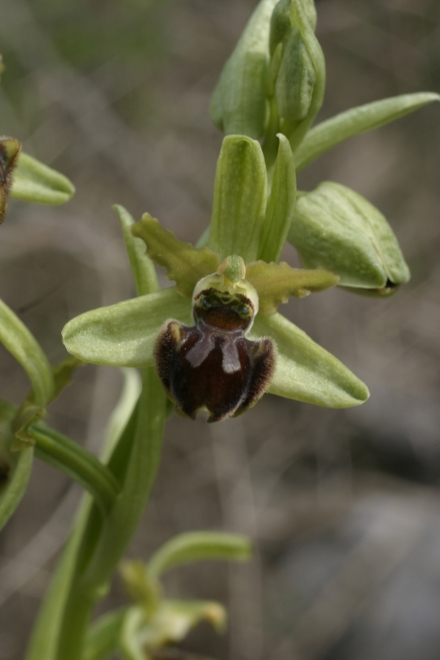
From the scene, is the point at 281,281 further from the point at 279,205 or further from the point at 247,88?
the point at 247,88

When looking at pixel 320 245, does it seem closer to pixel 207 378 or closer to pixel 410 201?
pixel 207 378

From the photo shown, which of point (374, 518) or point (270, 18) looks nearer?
point (270, 18)

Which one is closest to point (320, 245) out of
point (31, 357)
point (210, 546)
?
point (31, 357)

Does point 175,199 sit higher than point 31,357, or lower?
lower

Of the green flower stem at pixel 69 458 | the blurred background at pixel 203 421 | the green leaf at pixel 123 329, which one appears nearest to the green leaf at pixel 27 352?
the green flower stem at pixel 69 458

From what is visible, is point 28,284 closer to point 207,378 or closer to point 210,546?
point 210,546

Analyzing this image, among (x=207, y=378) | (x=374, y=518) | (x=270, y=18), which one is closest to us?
(x=207, y=378)

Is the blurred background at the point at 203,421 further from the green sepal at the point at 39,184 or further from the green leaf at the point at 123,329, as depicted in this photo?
the green leaf at the point at 123,329

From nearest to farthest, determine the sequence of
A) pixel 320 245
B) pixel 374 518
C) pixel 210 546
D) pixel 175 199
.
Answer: pixel 320 245 < pixel 210 546 < pixel 374 518 < pixel 175 199

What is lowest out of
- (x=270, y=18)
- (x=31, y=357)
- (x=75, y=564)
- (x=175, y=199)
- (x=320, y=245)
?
(x=175, y=199)
